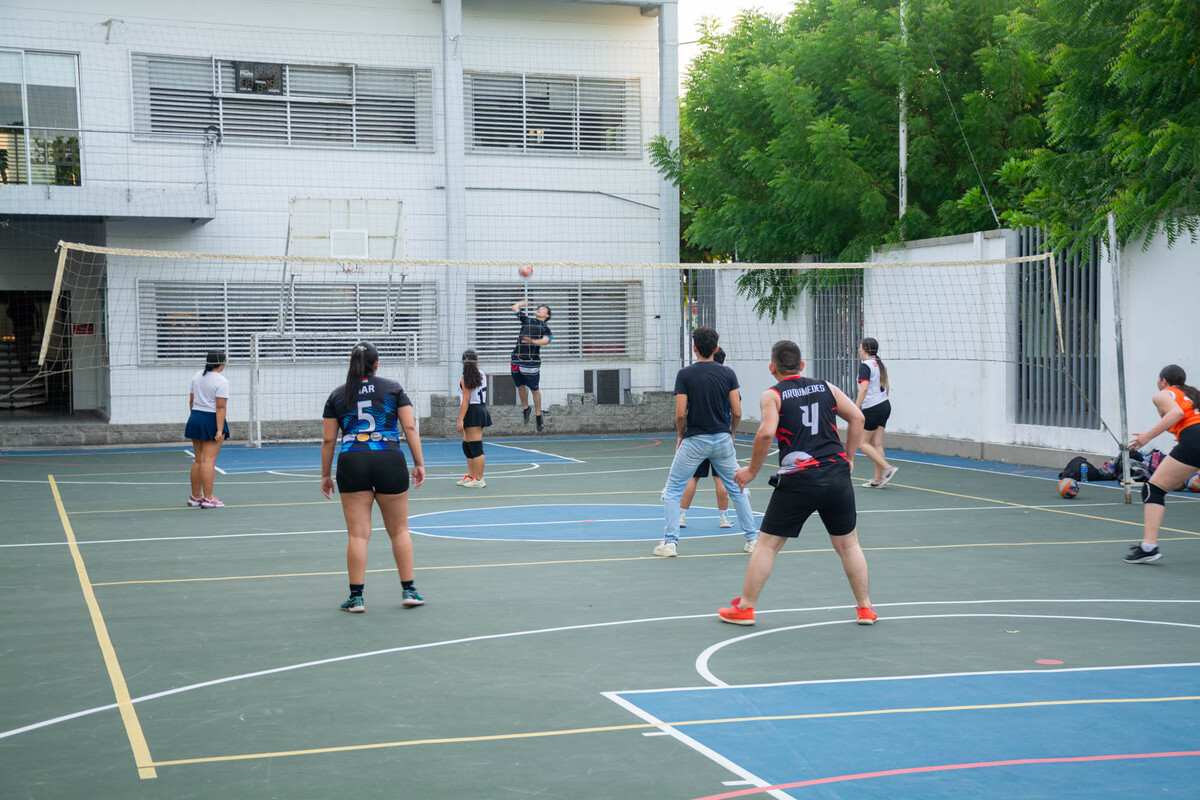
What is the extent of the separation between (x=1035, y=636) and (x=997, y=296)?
13.4 metres

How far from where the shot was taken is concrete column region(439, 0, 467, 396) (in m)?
27.9

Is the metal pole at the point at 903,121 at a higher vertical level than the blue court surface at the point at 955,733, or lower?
higher

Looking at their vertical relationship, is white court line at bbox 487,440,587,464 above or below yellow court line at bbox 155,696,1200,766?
below

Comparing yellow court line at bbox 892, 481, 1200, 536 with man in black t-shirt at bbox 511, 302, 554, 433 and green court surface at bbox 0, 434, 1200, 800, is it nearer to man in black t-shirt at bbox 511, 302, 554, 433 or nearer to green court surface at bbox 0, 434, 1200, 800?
green court surface at bbox 0, 434, 1200, 800

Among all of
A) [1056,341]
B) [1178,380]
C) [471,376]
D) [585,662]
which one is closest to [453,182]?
[471,376]

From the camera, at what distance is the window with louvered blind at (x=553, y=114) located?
94.2 feet

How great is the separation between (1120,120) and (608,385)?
12961 mm

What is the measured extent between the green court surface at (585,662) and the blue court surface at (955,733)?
0.02 meters

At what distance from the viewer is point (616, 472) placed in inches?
781

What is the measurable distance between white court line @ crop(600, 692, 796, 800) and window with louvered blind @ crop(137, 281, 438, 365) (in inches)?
775

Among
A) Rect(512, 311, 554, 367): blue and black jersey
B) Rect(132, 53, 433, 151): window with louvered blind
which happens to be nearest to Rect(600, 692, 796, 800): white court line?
Rect(512, 311, 554, 367): blue and black jersey

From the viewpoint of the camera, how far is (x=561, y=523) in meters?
14.1

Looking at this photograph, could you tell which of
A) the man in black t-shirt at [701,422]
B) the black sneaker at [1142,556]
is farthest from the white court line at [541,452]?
the black sneaker at [1142,556]

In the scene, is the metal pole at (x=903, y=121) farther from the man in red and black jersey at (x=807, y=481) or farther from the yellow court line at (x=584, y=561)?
the man in red and black jersey at (x=807, y=481)
